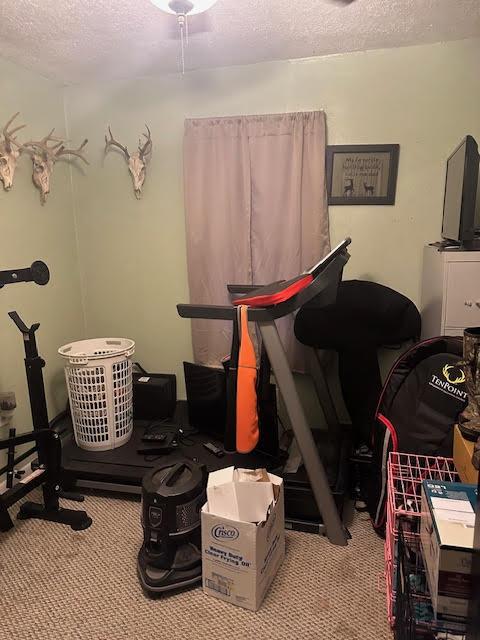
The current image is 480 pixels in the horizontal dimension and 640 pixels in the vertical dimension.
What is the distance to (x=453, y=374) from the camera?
178 cm

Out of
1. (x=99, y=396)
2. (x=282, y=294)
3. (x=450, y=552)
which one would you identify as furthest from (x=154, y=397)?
(x=450, y=552)

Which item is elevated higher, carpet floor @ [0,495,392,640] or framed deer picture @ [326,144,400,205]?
framed deer picture @ [326,144,400,205]

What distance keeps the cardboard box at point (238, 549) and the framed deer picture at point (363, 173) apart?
1652mm

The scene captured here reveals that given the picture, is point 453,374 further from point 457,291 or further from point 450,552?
point 450,552

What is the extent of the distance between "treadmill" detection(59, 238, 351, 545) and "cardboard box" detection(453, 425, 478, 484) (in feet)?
1.80

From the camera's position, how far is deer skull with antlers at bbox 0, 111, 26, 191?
2.29 metres

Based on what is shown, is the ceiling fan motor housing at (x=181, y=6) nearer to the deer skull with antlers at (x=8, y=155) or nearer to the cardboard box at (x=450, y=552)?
the deer skull with antlers at (x=8, y=155)

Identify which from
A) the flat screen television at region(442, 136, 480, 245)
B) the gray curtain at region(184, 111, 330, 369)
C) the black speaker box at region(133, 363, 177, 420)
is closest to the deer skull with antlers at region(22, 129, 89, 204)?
the gray curtain at region(184, 111, 330, 369)

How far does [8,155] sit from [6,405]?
4.20 feet

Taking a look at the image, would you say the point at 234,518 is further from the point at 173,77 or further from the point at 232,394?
the point at 173,77

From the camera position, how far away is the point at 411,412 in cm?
188

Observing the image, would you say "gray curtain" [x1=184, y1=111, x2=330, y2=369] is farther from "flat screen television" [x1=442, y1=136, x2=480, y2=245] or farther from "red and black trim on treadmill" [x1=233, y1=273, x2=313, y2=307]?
"red and black trim on treadmill" [x1=233, y1=273, x2=313, y2=307]

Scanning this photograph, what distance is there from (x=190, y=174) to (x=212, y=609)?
2187 millimetres

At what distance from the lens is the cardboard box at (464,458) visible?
144 centimetres
